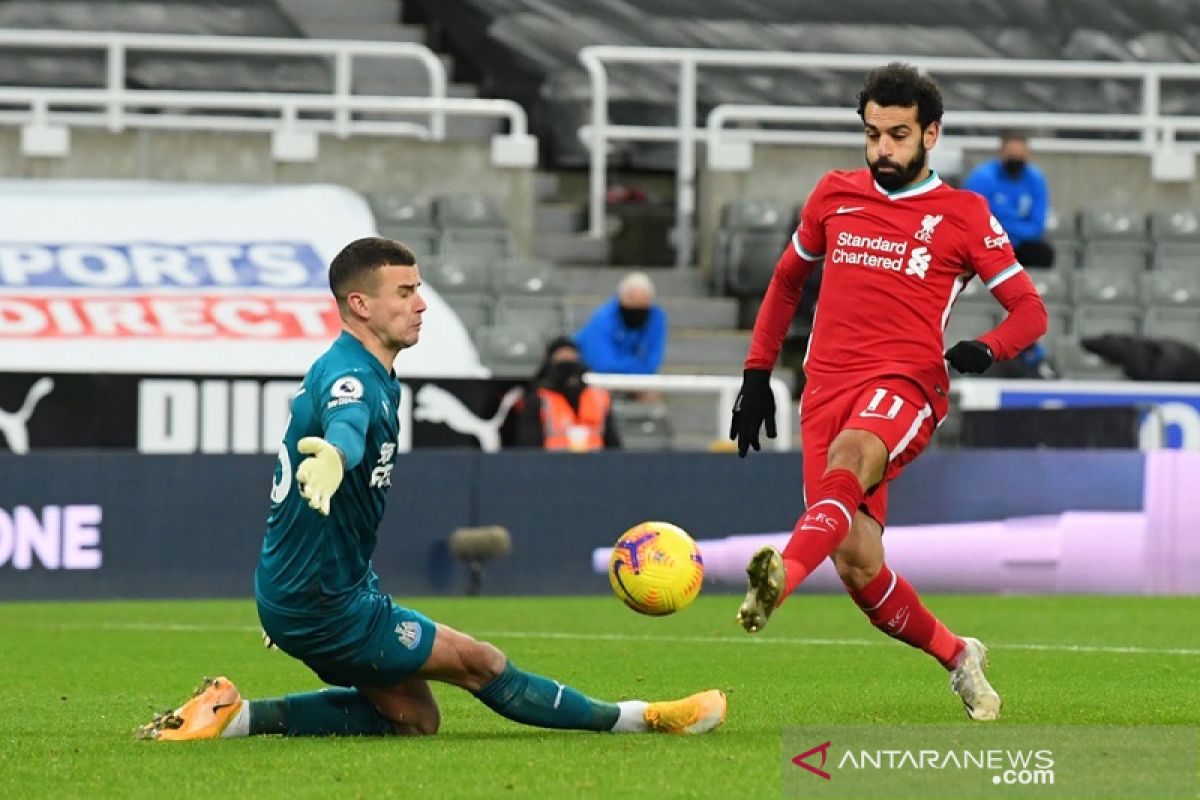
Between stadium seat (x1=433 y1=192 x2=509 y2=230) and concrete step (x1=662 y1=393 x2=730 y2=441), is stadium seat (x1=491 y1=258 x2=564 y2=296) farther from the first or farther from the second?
concrete step (x1=662 y1=393 x2=730 y2=441)

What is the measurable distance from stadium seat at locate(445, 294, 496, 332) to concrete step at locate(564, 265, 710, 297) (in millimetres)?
1351

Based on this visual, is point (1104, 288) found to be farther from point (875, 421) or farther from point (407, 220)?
point (875, 421)

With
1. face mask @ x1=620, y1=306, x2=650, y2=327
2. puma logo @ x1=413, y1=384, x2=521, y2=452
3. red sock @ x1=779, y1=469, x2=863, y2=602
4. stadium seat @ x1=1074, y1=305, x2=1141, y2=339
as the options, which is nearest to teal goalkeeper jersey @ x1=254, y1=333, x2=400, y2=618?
red sock @ x1=779, y1=469, x2=863, y2=602

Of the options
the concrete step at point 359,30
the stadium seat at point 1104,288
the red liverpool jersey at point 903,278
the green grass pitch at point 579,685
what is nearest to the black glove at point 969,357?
the red liverpool jersey at point 903,278

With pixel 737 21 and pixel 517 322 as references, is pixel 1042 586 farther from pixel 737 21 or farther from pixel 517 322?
pixel 737 21

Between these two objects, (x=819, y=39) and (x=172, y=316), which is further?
(x=819, y=39)

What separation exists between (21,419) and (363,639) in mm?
9470

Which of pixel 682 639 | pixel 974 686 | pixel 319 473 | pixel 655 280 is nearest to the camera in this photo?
pixel 319 473

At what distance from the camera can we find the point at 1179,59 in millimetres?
22719

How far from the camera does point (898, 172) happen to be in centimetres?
771

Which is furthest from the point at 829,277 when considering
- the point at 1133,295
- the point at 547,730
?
the point at 1133,295

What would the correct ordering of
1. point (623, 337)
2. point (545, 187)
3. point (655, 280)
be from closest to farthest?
point (623, 337) → point (655, 280) → point (545, 187)

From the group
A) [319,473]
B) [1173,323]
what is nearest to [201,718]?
[319,473]

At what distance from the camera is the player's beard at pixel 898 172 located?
7.70m
